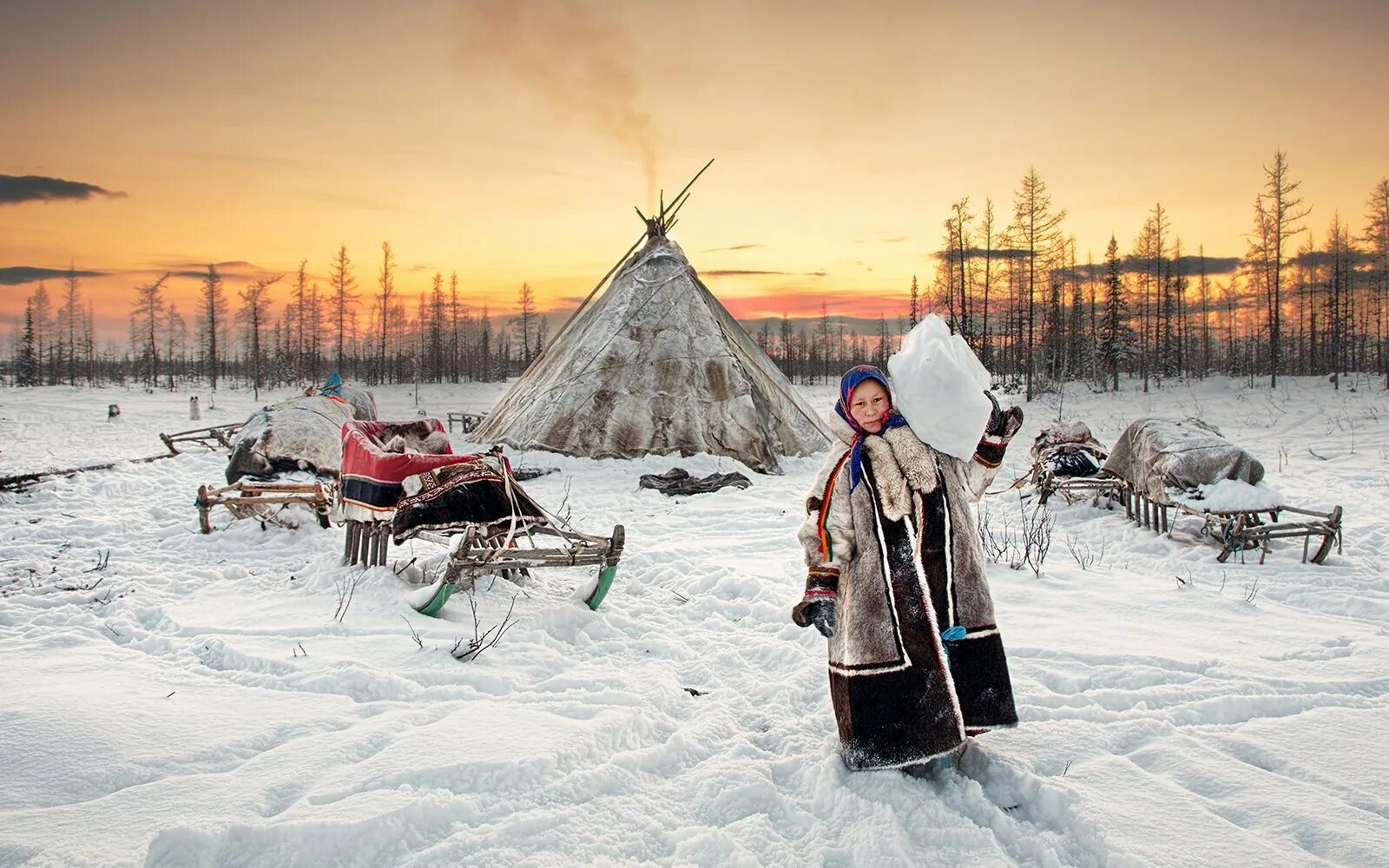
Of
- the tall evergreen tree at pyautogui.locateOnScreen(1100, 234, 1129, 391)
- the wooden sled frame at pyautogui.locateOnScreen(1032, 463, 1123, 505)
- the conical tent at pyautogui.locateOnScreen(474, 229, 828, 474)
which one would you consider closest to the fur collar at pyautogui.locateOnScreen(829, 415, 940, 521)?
the wooden sled frame at pyautogui.locateOnScreen(1032, 463, 1123, 505)

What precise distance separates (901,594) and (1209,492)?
233 inches

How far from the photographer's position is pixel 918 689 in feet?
8.41

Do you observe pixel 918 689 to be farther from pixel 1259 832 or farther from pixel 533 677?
pixel 533 677

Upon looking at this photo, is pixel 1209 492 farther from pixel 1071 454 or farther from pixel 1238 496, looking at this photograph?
pixel 1071 454

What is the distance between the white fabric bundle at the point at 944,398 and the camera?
2596 millimetres

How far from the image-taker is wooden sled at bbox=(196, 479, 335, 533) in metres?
7.20

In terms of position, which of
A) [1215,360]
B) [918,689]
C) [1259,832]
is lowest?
[1259,832]

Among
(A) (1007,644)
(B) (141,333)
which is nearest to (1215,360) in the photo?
(A) (1007,644)

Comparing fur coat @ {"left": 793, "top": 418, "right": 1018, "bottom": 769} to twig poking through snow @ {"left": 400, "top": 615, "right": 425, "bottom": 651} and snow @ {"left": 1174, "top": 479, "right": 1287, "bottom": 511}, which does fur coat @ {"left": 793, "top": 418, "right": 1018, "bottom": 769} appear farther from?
snow @ {"left": 1174, "top": 479, "right": 1287, "bottom": 511}

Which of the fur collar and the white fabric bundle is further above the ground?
the white fabric bundle

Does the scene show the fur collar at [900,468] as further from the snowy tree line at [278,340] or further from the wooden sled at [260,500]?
the snowy tree line at [278,340]

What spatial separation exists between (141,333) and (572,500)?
7766cm

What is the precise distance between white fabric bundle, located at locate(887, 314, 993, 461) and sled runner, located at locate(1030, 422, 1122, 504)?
6976 mm

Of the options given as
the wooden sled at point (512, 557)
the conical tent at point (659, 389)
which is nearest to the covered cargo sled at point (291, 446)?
the conical tent at point (659, 389)
